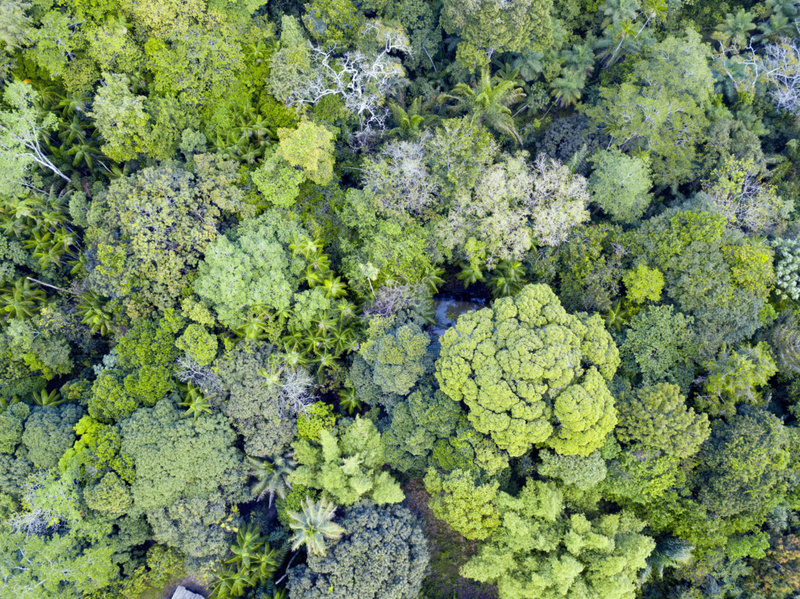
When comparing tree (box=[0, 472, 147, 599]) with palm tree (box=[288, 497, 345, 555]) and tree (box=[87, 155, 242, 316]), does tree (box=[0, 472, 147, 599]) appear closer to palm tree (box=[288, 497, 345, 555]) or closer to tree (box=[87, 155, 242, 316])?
palm tree (box=[288, 497, 345, 555])

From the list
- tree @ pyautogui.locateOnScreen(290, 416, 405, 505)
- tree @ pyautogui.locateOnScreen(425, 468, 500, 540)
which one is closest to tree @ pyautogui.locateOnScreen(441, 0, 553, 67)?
tree @ pyautogui.locateOnScreen(290, 416, 405, 505)

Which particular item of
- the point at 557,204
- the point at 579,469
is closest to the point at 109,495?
the point at 579,469

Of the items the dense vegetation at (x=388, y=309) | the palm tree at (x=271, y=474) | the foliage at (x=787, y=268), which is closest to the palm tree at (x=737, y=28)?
the dense vegetation at (x=388, y=309)

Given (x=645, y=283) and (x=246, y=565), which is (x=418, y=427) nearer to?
(x=246, y=565)

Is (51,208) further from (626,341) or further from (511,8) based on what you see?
(626,341)

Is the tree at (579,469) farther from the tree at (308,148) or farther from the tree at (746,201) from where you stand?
the tree at (308,148)

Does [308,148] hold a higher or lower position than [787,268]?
lower
